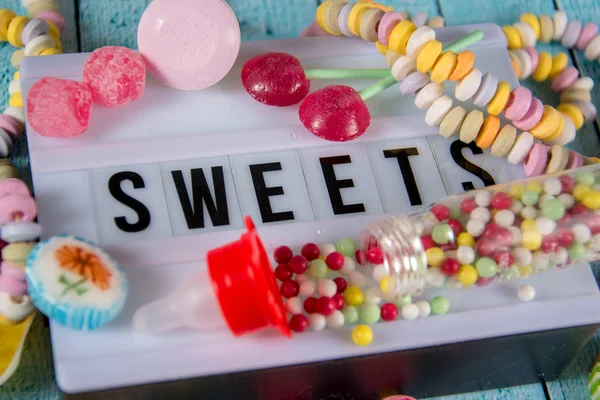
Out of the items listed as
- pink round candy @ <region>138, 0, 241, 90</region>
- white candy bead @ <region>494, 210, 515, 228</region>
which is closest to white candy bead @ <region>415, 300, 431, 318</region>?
white candy bead @ <region>494, 210, 515, 228</region>

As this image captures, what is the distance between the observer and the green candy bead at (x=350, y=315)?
74 cm

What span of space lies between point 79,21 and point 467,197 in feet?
1.85

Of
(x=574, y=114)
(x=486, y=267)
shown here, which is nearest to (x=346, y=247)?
(x=486, y=267)

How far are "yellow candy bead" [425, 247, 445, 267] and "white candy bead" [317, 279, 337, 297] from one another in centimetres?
10

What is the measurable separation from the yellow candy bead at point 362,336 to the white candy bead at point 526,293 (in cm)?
17

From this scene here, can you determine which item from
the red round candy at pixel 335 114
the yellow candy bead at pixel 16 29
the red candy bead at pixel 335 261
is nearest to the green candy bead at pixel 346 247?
the red candy bead at pixel 335 261

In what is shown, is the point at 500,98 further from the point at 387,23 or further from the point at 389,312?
the point at 389,312

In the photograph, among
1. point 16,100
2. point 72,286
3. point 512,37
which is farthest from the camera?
point 512,37

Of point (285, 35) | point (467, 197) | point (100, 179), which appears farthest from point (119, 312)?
point (285, 35)

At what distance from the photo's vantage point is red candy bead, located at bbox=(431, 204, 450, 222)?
2.53 feet

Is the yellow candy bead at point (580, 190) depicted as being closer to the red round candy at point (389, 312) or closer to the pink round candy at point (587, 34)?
the red round candy at point (389, 312)

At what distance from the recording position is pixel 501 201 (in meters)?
0.78

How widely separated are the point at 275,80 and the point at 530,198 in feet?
0.97

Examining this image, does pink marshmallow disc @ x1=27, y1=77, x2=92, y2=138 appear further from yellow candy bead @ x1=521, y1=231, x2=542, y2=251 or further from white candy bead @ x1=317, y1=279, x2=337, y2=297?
yellow candy bead @ x1=521, y1=231, x2=542, y2=251
